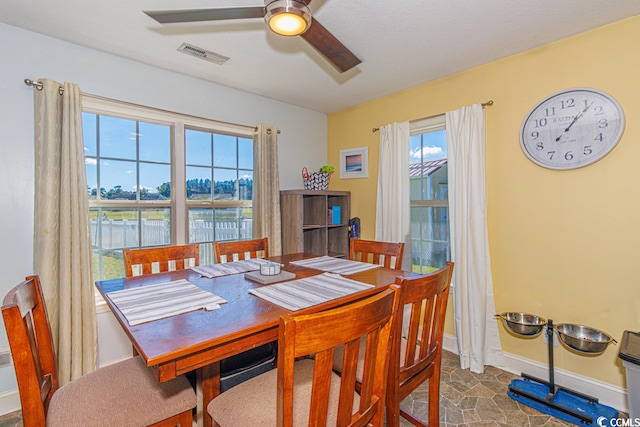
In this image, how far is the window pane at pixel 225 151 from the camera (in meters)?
3.04

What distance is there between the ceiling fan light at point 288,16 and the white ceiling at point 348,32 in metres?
0.47

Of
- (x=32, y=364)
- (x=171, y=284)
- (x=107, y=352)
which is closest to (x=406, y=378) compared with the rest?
(x=171, y=284)

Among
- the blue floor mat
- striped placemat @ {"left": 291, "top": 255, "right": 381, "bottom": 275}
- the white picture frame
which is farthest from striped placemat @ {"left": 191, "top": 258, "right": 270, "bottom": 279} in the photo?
the blue floor mat

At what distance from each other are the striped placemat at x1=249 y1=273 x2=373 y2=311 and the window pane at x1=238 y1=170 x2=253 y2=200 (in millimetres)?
1730

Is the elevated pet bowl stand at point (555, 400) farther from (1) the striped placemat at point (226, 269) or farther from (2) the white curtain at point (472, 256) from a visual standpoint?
(1) the striped placemat at point (226, 269)

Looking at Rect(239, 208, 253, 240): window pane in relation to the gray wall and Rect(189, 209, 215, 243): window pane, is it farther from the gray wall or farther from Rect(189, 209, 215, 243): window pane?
the gray wall

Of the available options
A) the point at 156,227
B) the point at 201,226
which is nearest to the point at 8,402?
the point at 156,227

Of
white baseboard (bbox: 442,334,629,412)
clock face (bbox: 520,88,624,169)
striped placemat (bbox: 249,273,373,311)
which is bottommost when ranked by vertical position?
white baseboard (bbox: 442,334,629,412)

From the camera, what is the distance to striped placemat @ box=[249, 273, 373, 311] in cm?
134

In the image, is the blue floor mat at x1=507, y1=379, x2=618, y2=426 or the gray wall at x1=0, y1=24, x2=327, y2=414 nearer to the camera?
the blue floor mat at x1=507, y1=379, x2=618, y2=426

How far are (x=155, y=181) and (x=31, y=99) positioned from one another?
0.93 m

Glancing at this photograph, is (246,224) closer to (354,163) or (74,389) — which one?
(354,163)

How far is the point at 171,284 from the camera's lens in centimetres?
161

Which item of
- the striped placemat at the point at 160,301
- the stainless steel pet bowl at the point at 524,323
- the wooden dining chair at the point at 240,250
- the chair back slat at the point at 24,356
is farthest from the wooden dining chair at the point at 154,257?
the stainless steel pet bowl at the point at 524,323
